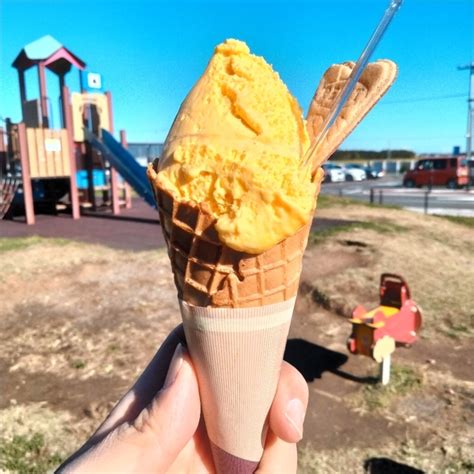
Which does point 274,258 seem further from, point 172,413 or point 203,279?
point 172,413

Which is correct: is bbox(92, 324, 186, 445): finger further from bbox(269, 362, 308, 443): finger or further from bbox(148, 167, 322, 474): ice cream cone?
bbox(269, 362, 308, 443): finger

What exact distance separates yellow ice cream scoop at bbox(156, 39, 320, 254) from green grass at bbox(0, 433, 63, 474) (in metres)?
2.79

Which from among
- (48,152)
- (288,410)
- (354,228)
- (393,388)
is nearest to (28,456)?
(288,410)

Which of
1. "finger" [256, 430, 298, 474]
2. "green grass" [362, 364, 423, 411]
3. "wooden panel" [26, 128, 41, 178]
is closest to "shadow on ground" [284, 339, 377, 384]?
"green grass" [362, 364, 423, 411]

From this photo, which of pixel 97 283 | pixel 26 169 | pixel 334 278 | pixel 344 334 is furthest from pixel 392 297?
pixel 26 169

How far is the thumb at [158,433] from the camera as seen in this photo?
1.46m

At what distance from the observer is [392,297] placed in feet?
16.3

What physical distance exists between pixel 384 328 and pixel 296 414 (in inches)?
107

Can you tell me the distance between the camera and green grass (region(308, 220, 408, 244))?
947 cm

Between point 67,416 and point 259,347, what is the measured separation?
9.83ft

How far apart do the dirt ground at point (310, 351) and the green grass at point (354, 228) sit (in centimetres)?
36

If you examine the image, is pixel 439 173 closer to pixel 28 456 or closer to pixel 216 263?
pixel 28 456

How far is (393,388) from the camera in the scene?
4238 millimetres

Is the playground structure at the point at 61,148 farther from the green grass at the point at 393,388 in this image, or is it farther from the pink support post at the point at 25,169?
the green grass at the point at 393,388
